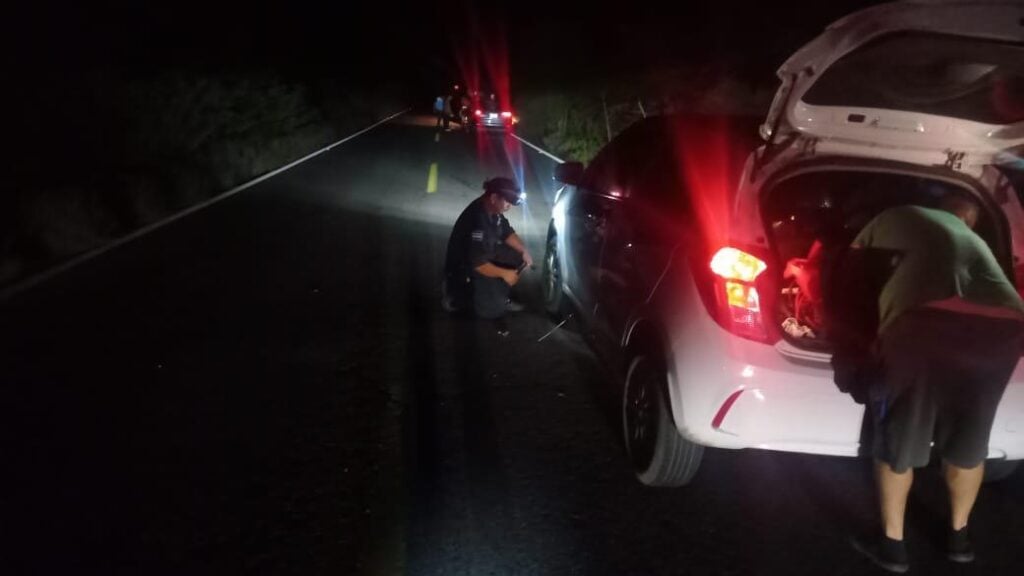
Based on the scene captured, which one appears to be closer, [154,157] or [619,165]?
[619,165]

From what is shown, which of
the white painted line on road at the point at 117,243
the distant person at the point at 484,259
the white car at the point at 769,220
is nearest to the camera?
the white car at the point at 769,220

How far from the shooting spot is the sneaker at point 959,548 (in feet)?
11.8

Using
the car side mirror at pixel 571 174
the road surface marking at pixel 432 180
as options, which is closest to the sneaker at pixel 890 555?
the car side mirror at pixel 571 174

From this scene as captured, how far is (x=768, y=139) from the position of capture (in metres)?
3.70

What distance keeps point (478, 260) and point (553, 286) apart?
74 cm

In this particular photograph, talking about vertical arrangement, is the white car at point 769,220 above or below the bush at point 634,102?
above

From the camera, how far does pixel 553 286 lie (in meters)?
7.00

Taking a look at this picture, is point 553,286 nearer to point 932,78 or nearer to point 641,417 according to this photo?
point 641,417

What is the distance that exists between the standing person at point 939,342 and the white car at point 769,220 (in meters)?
0.28

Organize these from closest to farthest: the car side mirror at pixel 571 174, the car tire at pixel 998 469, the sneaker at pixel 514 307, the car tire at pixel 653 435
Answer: the car tire at pixel 653 435, the car tire at pixel 998 469, the car side mirror at pixel 571 174, the sneaker at pixel 514 307

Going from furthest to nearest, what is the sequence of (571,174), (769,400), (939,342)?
(571,174) < (769,400) < (939,342)

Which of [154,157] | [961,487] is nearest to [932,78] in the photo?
[961,487]

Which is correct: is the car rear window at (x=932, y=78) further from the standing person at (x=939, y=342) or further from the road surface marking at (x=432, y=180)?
the road surface marking at (x=432, y=180)

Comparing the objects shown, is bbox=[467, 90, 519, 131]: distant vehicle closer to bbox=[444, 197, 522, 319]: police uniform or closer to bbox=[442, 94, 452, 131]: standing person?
bbox=[442, 94, 452, 131]: standing person
